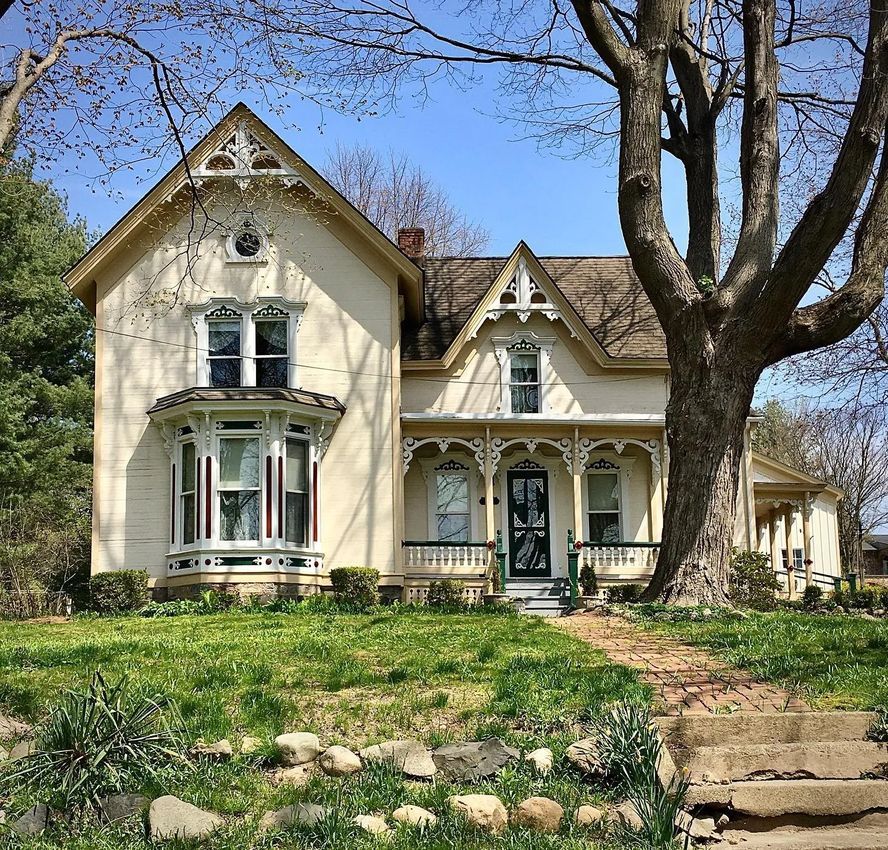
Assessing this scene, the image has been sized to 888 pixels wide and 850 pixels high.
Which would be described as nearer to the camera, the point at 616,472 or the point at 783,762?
the point at 783,762

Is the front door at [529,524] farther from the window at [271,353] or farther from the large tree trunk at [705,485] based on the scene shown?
the large tree trunk at [705,485]

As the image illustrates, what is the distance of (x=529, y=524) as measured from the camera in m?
23.1

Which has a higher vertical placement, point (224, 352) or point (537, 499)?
point (224, 352)

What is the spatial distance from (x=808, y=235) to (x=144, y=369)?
13.1 m

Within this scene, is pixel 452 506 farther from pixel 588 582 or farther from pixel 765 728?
pixel 765 728

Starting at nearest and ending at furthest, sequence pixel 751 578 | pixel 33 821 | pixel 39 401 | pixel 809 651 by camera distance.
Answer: pixel 33 821, pixel 809 651, pixel 751 578, pixel 39 401

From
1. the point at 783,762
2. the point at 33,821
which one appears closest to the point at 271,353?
the point at 33,821

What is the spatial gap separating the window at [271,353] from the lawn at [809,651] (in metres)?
10.4

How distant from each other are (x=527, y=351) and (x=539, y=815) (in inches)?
693

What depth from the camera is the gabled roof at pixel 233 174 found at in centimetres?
2095

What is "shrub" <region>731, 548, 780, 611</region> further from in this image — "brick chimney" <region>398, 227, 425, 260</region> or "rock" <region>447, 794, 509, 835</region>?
"rock" <region>447, 794, 509, 835</region>

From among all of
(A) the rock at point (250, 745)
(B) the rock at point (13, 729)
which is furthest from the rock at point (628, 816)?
(B) the rock at point (13, 729)

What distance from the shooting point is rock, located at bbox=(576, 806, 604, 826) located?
19.7ft

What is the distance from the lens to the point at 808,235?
13.3 m
